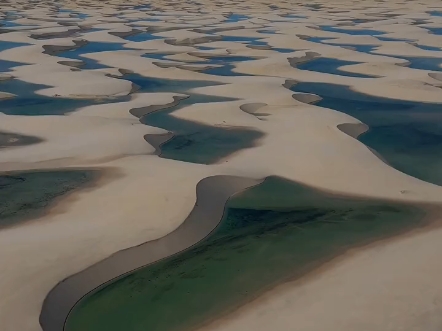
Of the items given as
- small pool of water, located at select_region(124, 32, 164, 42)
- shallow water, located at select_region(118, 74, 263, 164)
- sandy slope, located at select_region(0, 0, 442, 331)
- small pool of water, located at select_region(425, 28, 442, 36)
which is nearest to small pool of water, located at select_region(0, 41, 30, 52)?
sandy slope, located at select_region(0, 0, 442, 331)

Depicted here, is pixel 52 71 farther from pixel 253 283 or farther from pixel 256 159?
pixel 253 283

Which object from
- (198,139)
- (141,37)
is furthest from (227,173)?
(141,37)

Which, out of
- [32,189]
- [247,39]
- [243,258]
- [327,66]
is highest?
[243,258]

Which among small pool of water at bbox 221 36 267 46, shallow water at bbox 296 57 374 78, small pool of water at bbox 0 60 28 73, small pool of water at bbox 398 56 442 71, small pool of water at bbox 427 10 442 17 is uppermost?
small pool of water at bbox 398 56 442 71

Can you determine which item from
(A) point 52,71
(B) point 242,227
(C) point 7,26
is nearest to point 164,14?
(C) point 7,26

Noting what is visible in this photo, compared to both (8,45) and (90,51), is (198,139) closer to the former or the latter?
(90,51)

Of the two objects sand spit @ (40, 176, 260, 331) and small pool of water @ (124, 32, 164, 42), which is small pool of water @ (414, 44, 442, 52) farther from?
sand spit @ (40, 176, 260, 331)

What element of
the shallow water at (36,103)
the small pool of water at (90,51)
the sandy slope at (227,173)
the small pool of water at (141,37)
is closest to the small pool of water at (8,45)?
the sandy slope at (227,173)
